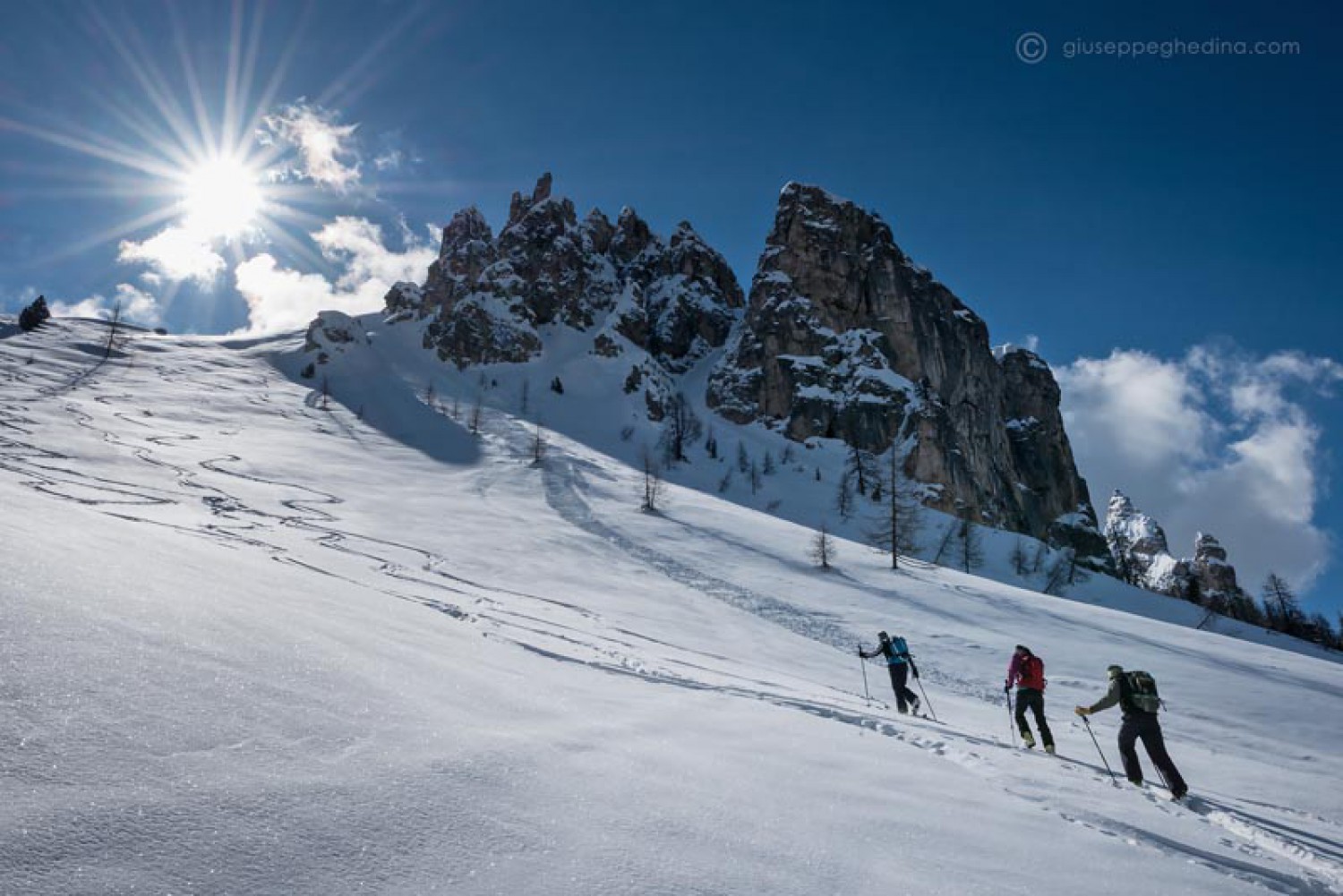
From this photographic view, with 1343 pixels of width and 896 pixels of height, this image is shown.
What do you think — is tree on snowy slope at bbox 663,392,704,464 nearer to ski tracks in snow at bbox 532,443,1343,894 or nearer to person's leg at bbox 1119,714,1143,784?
ski tracks in snow at bbox 532,443,1343,894

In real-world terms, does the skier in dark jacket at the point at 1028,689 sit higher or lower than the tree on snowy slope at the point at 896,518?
lower

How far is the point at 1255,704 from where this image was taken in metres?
17.0

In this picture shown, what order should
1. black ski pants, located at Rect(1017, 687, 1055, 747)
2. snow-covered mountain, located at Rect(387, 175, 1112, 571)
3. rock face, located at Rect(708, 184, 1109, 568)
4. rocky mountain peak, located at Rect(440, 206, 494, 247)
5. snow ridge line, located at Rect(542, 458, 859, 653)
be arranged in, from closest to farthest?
black ski pants, located at Rect(1017, 687, 1055, 747), snow ridge line, located at Rect(542, 458, 859, 653), rock face, located at Rect(708, 184, 1109, 568), snow-covered mountain, located at Rect(387, 175, 1112, 571), rocky mountain peak, located at Rect(440, 206, 494, 247)

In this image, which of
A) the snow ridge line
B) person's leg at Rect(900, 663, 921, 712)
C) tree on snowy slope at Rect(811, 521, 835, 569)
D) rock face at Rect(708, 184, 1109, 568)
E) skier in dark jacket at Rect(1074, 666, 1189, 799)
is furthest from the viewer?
rock face at Rect(708, 184, 1109, 568)

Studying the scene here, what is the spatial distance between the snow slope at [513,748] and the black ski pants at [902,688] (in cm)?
124

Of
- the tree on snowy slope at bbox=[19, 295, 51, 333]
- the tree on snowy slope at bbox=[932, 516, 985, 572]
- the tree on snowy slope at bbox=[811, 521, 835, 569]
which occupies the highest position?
the tree on snowy slope at bbox=[19, 295, 51, 333]

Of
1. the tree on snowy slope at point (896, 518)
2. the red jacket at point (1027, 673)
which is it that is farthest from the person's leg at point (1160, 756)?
the tree on snowy slope at point (896, 518)

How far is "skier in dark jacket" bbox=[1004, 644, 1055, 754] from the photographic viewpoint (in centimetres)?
1059

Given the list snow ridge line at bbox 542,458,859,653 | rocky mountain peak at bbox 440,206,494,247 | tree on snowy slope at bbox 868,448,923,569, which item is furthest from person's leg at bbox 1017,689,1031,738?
rocky mountain peak at bbox 440,206,494,247

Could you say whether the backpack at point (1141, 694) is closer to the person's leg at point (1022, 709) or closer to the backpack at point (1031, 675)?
the backpack at point (1031, 675)

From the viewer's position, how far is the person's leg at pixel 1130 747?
8.56 metres

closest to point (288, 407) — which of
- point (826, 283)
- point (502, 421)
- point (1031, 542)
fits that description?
point (502, 421)

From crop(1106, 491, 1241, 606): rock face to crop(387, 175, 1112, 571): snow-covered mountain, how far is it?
1117cm

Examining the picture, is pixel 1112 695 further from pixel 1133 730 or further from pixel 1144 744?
pixel 1144 744
